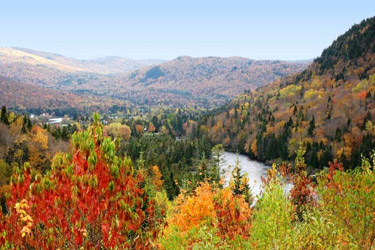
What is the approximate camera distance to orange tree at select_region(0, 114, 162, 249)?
459 inches

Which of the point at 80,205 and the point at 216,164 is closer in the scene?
the point at 80,205

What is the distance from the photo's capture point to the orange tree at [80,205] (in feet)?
38.3

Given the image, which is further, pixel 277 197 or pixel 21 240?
pixel 277 197

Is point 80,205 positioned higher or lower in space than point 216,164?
higher

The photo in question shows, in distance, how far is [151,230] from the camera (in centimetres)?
1293

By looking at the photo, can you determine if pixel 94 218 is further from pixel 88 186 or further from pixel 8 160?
pixel 8 160

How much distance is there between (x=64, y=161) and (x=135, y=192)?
2687mm

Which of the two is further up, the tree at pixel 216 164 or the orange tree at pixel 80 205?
the orange tree at pixel 80 205

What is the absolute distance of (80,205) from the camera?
11.7 meters

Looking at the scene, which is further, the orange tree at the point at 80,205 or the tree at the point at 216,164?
the tree at the point at 216,164

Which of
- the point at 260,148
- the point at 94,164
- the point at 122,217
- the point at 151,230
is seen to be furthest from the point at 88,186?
the point at 260,148

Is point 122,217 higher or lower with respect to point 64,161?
lower

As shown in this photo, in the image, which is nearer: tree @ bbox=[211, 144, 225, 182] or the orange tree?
the orange tree

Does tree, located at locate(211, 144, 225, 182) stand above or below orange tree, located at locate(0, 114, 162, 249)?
below
